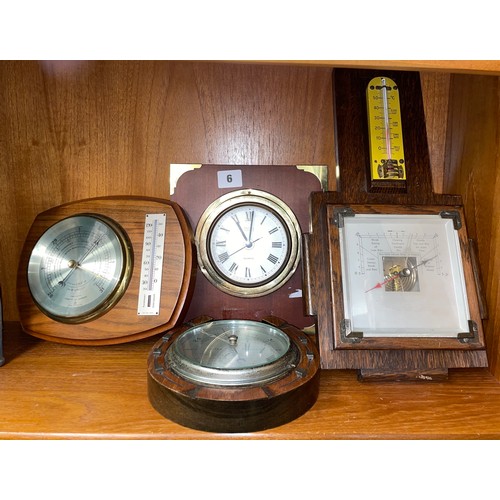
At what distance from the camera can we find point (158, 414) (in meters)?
0.89

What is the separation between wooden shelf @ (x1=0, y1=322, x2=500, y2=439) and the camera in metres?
0.83

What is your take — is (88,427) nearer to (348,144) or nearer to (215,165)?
(215,165)

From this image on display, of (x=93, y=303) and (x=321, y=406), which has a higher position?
(x=93, y=303)

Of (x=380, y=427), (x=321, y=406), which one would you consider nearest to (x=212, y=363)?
(x=321, y=406)

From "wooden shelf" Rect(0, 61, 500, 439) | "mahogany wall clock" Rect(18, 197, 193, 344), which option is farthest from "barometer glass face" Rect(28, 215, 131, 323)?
"wooden shelf" Rect(0, 61, 500, 439)

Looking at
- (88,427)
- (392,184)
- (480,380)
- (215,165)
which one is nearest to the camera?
(88,427)

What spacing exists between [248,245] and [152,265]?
272mm

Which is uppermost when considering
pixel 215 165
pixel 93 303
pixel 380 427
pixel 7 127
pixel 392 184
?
pixel 7 127

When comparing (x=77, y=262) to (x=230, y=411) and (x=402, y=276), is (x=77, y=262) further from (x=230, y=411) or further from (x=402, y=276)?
(x=402, y=276)

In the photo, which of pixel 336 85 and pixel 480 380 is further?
pixel 336 85

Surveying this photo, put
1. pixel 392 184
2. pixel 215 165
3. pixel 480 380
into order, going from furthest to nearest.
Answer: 1. pixel 215 165
2. pixel 392 184
3. pixel 480 380

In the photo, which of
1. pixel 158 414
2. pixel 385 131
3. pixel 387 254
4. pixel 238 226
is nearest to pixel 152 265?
pixel 238 226

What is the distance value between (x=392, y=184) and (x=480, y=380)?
1.63ft

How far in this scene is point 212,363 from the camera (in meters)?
0.92
